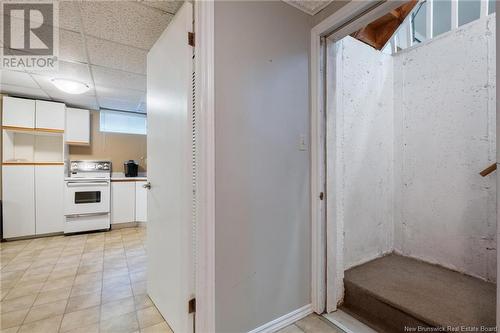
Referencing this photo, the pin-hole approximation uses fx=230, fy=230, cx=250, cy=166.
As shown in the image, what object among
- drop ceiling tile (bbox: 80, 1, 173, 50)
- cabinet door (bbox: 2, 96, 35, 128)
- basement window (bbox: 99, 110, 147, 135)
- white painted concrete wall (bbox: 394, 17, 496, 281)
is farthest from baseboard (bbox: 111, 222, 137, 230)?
white painted concrete wall (bbox: 394, 17, 496, 281)

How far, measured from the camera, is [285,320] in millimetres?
1587

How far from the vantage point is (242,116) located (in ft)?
4.71

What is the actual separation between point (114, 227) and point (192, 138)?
12.2 ft

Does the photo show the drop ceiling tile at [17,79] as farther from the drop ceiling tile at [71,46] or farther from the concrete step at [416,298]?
the concrete step at [416,298]

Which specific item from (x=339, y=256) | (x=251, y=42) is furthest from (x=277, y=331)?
(x=251, y=42)

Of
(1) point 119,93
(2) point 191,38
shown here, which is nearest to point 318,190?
(2) point 191,38

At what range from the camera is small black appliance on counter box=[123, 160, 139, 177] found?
14.8ft

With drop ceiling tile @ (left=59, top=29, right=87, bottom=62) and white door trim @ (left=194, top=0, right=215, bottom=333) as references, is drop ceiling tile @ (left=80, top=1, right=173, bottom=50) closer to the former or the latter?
drop ceiling tile @ (left=59, top=29, right=87, bottom=62)

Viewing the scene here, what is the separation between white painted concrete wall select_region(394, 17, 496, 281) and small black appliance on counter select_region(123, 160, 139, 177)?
4.38 meters

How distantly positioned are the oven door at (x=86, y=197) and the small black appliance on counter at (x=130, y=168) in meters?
0.57

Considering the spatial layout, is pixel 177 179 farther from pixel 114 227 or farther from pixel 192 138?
pixel 114 227

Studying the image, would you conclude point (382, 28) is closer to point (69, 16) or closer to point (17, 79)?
point (69, 16)

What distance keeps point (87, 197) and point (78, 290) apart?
2210 millimetres

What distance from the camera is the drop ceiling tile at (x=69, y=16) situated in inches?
65.7
